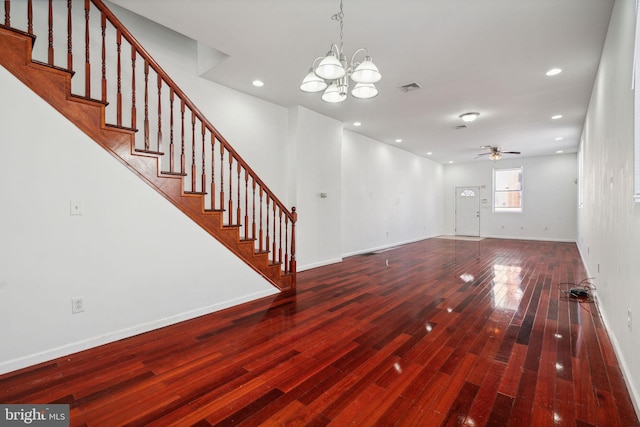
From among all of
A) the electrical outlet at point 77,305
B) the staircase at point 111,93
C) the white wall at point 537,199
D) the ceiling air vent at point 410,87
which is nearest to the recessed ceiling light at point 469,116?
the ceiling air vent at point 410,87

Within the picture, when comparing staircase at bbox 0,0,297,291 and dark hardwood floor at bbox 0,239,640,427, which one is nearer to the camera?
dark hardwood floor at bbox 0,239,640,427

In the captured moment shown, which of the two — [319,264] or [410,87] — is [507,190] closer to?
[410,87]

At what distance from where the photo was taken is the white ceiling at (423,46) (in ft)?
9.23

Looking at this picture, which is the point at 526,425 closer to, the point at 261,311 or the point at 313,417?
the point at 313,417

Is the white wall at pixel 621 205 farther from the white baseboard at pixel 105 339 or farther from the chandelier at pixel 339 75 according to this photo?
the white baseboard at pixel 105 339

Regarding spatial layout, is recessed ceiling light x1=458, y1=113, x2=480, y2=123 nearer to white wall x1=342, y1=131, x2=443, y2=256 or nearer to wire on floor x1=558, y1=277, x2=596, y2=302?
white wall x1=342, y1=131, x2=443, y2=256

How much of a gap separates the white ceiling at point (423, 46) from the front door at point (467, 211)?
6090mm

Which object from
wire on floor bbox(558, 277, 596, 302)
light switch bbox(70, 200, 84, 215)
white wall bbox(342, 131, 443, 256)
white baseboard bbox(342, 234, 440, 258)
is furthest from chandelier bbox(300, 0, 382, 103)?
white baseboard bbox(342, 234, 440, 258)

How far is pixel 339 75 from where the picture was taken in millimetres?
2414

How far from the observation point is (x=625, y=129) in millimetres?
2244

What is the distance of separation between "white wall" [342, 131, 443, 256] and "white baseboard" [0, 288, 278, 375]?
164 inches

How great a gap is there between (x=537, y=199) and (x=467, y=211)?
2.32m

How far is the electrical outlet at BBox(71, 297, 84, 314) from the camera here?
249cm

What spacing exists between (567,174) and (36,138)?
13008mm
